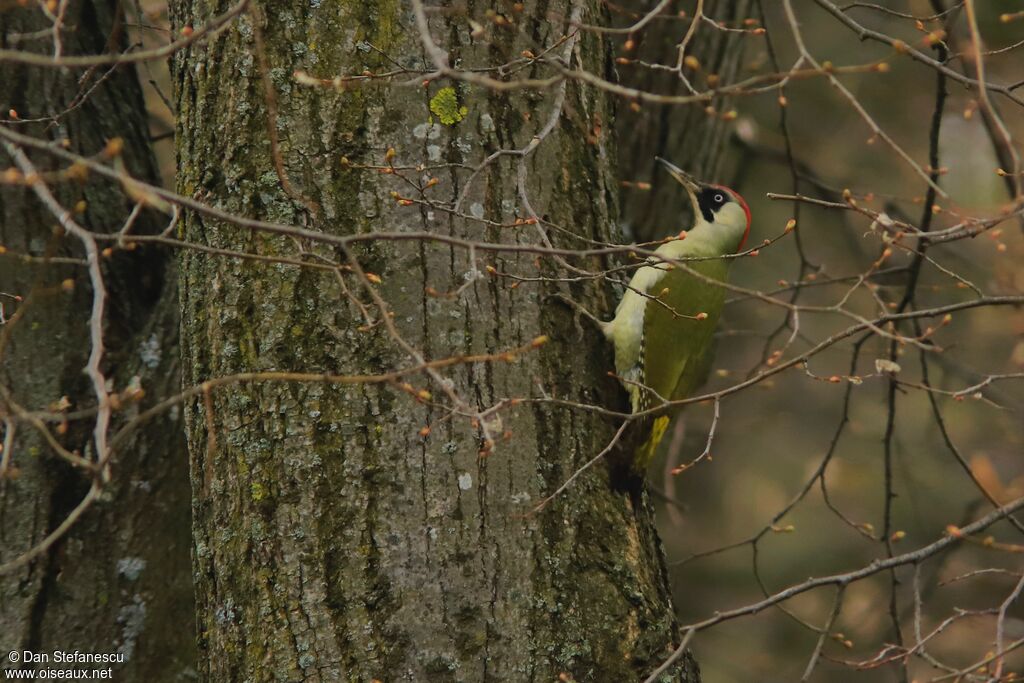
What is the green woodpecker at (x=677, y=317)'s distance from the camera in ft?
12.7

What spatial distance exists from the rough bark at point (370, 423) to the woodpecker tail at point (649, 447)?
35 centimetres

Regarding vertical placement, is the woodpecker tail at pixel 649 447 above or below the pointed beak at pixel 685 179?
below

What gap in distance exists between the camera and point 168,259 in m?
4.11

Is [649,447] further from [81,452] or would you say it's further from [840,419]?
[840,419]

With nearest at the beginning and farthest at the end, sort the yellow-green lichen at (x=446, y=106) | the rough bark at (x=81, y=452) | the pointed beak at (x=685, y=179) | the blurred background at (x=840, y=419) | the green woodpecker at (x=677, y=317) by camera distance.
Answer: the yellow-green lichen at (x=446, y=106), the rough bark at (x=81, y=452), the green woodpecker at (x=677, y=317), the pointed beak at (x=685, y=179), the blurred background at (x=840, y=419)

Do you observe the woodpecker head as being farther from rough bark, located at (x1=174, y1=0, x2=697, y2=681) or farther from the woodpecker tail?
rough bark, located at (x1=174, y1=0, x2=697, y2=681)

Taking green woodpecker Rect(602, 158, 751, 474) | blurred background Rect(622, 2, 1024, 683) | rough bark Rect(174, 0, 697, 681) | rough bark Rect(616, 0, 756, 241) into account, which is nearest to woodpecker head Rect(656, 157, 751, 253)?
green woodpecker Rect(602, 158, 751, 474)

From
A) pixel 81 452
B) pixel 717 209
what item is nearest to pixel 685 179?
pixel 717 209

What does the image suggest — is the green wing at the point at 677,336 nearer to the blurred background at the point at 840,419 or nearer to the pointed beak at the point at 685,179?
the pointed beak at the point at 685,179

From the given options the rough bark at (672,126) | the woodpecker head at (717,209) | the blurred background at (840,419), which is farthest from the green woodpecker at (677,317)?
the blurred background at (840,419)

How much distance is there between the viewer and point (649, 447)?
393cm

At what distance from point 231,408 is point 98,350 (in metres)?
1.09

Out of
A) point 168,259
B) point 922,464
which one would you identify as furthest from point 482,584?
point 922,464

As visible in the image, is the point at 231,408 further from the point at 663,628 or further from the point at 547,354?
the point at 663,628
